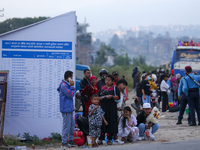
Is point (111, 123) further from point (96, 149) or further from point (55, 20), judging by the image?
point (55, 20)

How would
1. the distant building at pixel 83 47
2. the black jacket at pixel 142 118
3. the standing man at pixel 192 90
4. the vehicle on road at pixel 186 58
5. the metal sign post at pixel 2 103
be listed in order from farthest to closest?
the distant building at pixel 83 47
the vehicle on road at pixel 186 58
the standing man at pixel 192 90
the black jacket at pixel 142 118
the metal sign post at pixel 2 103

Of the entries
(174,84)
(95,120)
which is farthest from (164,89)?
(95,120)

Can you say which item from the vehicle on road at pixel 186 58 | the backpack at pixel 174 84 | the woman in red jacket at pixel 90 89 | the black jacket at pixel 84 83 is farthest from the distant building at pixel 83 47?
the woman in red jacket at pixel 90 89

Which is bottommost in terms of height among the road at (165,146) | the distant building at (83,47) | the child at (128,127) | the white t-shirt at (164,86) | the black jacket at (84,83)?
the road at (165,146)

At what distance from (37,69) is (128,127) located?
2828mm

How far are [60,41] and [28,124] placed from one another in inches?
92.9

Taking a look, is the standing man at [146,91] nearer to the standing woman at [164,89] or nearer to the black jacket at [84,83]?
the standing woman at [164,89]

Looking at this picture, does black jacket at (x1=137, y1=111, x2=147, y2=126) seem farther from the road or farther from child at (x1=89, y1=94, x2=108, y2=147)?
child at (x1=89, y1=94, x2=108, y2=147)

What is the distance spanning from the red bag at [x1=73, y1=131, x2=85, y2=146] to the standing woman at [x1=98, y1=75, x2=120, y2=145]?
1.47ft

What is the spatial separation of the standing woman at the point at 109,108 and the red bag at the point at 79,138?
447 mm

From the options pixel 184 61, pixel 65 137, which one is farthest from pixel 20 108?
pixel 184 61

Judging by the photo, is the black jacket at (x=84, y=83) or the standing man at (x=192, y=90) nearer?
the black jacket at (x=84, y=83)

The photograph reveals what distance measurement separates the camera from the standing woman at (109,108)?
7445mm

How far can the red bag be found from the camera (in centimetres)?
754
